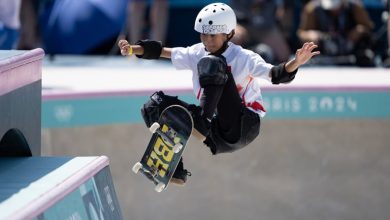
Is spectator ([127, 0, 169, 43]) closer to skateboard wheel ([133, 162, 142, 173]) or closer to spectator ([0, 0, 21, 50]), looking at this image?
spectator ([0, 0, 21, 50])

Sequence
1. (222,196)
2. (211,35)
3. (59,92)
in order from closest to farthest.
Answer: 1. (211,35)
2. (59,92)
3. (222,196)

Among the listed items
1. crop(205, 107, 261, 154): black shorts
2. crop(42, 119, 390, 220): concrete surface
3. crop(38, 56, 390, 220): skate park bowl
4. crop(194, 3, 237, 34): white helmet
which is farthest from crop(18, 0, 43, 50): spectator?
crop(194, 3, 237, 34): white helmet

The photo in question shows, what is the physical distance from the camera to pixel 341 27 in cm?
1196

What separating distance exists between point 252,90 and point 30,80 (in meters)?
1.37

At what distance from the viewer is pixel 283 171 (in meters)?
10.3

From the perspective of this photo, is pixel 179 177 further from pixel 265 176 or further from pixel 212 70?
pixel 265 176

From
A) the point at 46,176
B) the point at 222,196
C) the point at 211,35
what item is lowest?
the point at 222,196

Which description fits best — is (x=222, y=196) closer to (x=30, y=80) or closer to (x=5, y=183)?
(x=30, y=80)

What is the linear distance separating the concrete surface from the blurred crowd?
60.1 inches

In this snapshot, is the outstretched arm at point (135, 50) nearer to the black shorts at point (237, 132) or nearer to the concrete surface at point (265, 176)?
the black shorts at point (237, 132)

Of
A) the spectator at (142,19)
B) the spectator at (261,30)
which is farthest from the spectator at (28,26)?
the spectator at (261,30)

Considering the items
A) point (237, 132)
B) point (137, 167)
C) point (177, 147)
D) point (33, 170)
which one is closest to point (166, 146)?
point (177, 147)

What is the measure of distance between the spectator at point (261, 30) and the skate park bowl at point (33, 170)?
196 inches

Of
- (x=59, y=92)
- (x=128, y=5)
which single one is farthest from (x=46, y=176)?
(x=128, y=5)
